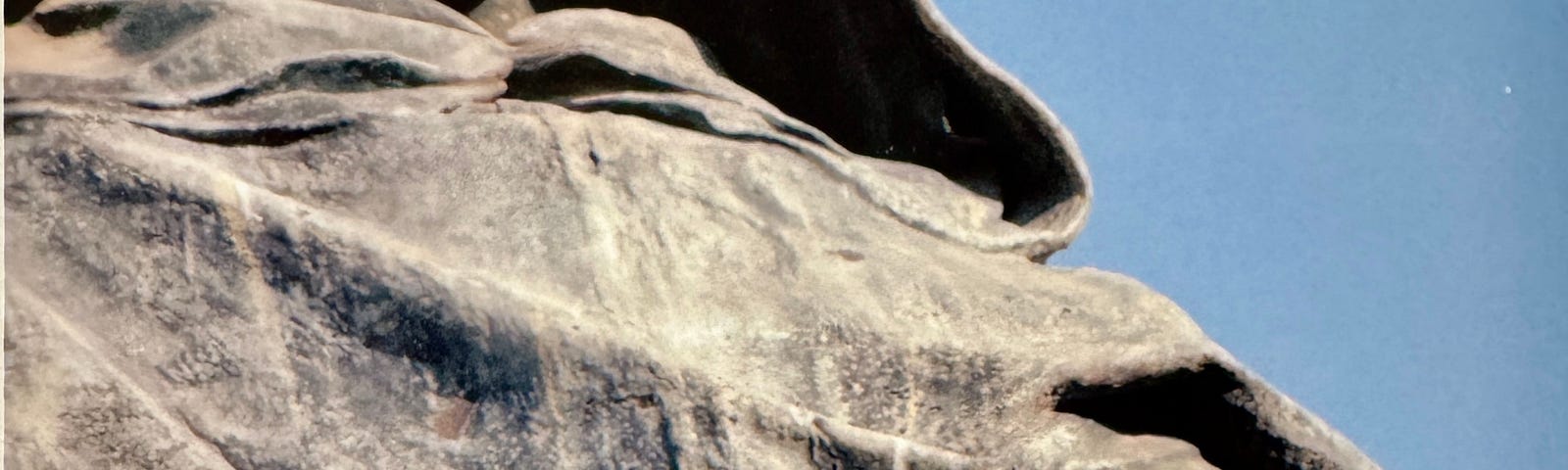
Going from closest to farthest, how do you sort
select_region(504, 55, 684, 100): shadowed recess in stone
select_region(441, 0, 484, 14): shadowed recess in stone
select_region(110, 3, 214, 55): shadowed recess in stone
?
select_region(110, 3, 214, 55): shadowed recess in stone, select_region(504, 55, 684, 100): shadowed recess in stone, select_region(441, 0, 484, 14): shadowed recess in stone

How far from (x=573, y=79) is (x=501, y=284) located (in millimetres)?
254

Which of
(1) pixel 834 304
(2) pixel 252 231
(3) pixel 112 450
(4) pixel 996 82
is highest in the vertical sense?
(4) pixel 996 82

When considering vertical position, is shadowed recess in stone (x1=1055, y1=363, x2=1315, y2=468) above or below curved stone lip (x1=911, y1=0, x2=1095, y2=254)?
below

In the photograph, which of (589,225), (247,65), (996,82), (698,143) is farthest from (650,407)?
(996,82)

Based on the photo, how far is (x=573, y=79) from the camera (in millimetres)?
1167

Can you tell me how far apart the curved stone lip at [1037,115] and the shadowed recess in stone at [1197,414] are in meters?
0.19

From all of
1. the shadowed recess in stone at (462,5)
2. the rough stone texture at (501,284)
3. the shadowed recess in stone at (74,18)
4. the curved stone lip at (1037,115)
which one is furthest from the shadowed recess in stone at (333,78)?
the curved stone lip at (1037,115)

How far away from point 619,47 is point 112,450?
46 cm

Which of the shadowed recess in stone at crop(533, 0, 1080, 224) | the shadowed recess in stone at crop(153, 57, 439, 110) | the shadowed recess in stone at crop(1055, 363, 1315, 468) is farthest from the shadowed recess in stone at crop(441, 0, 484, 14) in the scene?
the shadowed recess in stone at crop(1055, 363, 1315, 468)

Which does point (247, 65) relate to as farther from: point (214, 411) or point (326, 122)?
point (214, 411)

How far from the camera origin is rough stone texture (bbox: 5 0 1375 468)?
3.05 feet

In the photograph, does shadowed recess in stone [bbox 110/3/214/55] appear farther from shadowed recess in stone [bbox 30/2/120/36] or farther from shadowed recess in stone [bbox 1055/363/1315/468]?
shadowed recess in stone [bbox 1055/363/1315/468]

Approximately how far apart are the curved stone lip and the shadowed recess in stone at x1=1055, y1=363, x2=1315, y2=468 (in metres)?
0.19

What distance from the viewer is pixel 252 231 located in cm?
94
